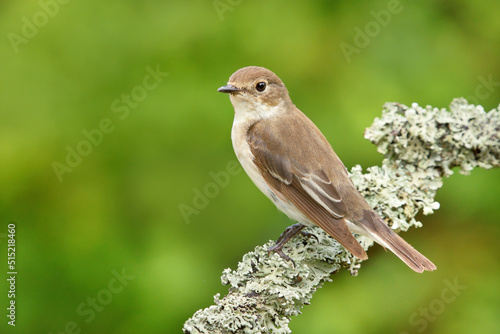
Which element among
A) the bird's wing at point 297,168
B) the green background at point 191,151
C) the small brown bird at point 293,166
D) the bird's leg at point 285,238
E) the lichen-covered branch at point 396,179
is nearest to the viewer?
the lichen-covered branch at point 396,179

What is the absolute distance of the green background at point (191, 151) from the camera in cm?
447

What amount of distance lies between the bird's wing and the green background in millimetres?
335

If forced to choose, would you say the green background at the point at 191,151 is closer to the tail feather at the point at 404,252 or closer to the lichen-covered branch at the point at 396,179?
the lichen-covered branch at the point at 396,179

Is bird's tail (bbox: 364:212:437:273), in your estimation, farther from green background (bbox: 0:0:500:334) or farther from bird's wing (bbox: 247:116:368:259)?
green background (bbox: 0:0:500:334)

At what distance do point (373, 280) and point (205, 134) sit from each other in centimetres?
154

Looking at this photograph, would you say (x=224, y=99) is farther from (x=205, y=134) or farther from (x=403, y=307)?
Answer: (x=403, y=307)

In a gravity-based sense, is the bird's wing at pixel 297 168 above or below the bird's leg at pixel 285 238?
above

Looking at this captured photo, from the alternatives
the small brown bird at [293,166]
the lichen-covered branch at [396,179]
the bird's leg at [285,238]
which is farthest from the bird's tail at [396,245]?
the bird's leg at [285,238]

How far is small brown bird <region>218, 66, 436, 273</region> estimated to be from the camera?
4125 millimetres

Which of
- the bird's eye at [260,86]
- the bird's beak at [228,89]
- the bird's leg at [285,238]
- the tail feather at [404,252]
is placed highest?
the bird's eye at [260,86]

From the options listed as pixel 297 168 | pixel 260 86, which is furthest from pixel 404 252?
pixel 260 86

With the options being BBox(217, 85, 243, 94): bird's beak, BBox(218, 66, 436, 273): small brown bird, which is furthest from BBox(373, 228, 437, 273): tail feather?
BBox(217, 85, 243, 94): bird's beak

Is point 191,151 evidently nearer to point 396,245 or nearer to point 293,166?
point 293,166

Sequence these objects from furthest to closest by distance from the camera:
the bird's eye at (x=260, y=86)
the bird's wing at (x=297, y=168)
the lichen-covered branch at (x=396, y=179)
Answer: the bird's eye at (x=260, y=86) < the bird's wing at (x=297, y=168) < the lichen-covered branch at (x=396, y=179)
